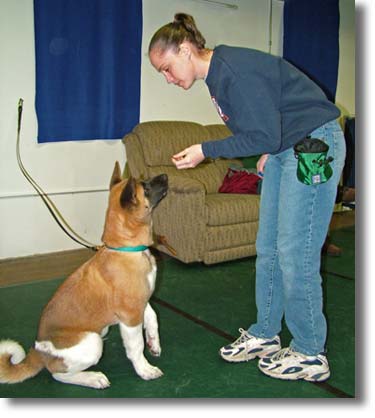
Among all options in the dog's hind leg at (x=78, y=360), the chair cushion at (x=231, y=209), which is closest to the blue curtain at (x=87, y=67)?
the chair cushion at (x=231, y=209)

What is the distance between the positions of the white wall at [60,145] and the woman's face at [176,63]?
8.26 feet

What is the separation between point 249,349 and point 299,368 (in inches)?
11.8

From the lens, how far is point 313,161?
1.86 m

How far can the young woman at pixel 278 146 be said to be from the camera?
1.79 meters

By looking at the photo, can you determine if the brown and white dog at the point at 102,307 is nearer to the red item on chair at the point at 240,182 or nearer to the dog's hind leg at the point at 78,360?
the dog's hind leg at the point at 78,360

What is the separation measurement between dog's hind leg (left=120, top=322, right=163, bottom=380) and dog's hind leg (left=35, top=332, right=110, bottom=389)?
0.12 metres

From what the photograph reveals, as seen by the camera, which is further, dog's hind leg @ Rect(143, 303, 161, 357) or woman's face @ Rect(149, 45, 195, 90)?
dog's hind leg @ Rect(143, 303, 161, 357)

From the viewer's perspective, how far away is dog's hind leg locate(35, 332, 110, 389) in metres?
1.96

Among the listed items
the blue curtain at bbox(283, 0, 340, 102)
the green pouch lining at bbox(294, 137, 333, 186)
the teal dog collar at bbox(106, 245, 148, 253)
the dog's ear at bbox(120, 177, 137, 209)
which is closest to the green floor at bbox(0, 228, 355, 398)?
the teal dog collar at bbox(106, 245, 148, 253)

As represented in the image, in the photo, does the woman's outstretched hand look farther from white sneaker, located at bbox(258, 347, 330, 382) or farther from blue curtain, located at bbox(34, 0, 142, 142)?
blue curtain, located at bbox(34, 0, 142, 142)

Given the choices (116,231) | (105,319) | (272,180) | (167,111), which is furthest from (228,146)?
(167,111)

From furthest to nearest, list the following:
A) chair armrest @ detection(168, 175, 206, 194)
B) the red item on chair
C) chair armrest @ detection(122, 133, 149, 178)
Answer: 1. the red item on chair
2. chair armrest @ detection(122, 133, 149, 178)
3. chair armrest @ detection(168, 175, 206, 194)

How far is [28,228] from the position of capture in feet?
13.8

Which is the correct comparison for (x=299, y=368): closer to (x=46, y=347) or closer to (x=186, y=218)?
(x=46, y=347)
